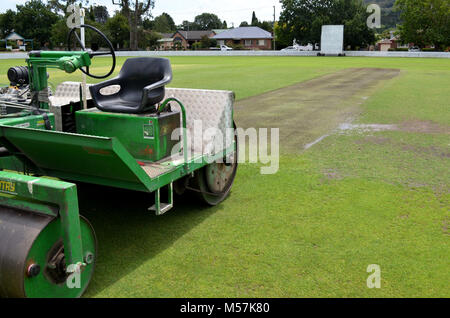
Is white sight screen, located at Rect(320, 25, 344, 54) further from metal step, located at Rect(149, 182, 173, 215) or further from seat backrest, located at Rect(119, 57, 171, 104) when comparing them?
metal step, located at Rect(149, 182, 173, 215)

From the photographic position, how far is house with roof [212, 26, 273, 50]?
9638 centimetres

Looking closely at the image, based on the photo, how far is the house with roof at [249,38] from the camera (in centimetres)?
9638

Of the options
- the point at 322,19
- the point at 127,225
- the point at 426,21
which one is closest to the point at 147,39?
the point at 322,19

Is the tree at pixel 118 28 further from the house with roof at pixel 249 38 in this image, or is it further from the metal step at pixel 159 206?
the metal step at pixel 159 206

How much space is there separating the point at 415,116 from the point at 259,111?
3.69 metres

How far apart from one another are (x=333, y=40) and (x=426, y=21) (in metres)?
17.8

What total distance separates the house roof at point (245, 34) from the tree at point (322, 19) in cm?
2281

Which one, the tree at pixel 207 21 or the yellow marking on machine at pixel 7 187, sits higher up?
the tree at pixel 207 21

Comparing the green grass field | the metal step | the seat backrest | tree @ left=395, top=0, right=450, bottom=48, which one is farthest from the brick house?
the metal step

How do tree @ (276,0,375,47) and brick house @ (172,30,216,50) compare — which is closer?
tree @ (276,0,375,47)

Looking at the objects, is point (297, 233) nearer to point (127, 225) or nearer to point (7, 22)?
point (127, 225)

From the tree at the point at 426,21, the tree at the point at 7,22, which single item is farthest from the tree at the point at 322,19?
the tree at the point at 7,22

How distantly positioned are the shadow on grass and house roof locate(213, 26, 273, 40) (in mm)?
93612
